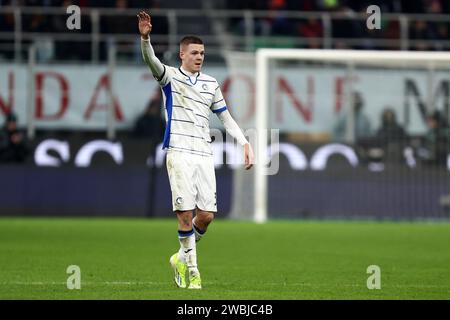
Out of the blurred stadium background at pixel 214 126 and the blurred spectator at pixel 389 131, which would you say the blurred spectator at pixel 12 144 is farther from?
the blurred spectator at pixel 389 131

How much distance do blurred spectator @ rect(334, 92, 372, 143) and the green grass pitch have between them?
6.80 ft

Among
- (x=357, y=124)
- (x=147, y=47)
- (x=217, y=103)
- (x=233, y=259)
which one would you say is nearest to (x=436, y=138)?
(x=357, y=124)

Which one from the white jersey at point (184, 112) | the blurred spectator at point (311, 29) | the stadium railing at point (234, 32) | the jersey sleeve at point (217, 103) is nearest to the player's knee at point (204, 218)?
the white jersey at point (184, 112)

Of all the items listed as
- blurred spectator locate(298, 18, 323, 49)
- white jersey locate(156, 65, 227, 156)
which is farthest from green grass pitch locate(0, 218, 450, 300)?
blurred spectator locate(298, 18, 323, 49)

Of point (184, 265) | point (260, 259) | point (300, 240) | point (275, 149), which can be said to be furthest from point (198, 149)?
point (275, 149)

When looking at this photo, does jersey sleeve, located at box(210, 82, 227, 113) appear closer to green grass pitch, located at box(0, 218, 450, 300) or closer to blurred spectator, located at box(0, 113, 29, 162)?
green grass pitch, located at box(0, 218, 450, 300)

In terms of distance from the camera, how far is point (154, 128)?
26344 millimetres

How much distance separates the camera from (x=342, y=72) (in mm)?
26734

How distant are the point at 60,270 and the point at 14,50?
13523 millimetres

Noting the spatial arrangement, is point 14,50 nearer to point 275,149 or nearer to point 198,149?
point 275,149

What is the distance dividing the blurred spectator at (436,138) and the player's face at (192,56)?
49.8 feet

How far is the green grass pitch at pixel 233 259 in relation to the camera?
37.8ft

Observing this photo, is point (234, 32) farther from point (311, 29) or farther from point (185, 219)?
point (185, 219)

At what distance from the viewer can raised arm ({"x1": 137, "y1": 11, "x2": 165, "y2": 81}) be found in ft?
36.1
